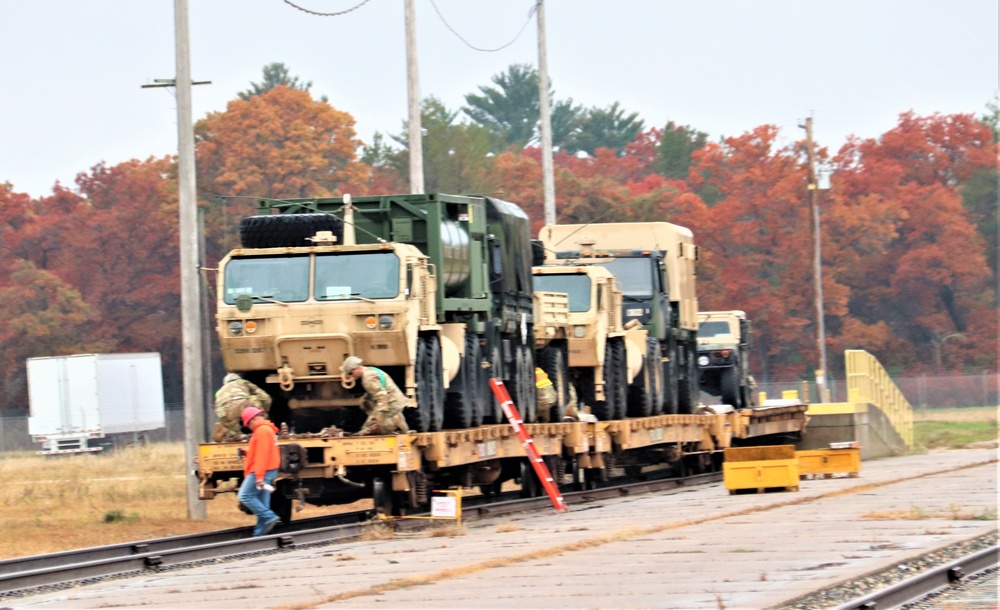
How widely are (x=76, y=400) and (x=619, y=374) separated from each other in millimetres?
30492

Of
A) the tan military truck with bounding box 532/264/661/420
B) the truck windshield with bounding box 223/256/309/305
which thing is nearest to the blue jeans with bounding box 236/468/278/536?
the truck windshield with bounding box 223/256/309/305

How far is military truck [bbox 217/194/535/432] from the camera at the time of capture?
19188 mm

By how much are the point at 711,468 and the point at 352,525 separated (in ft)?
51.6

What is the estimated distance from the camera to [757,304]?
227 feet

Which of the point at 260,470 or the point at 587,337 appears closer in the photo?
the point at 260,470

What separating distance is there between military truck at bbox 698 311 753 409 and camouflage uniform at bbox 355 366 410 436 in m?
17.2

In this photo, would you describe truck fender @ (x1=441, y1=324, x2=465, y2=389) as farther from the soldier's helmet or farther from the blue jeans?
the blue jeans

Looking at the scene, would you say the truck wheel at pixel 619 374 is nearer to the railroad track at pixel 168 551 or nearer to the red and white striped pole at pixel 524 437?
the red and white striped pole at pixel 524 437

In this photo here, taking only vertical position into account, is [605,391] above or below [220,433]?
above

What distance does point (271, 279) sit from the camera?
1948 centimetres

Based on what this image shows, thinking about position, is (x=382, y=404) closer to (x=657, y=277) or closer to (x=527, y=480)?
(x=527, y=480)

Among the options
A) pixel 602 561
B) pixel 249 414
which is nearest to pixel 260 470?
pixel 249 414

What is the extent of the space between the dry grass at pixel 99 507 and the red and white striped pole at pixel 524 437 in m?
3.83

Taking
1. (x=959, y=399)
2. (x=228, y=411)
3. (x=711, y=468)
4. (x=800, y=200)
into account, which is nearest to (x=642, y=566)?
(x=228, y=411)
